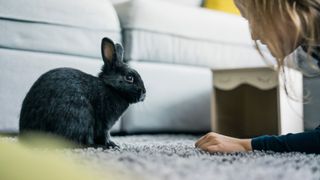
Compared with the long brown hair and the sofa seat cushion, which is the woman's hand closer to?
the long brown hair

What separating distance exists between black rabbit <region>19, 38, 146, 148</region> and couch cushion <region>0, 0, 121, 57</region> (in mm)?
406

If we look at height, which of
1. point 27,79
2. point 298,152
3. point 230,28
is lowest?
point 298,152

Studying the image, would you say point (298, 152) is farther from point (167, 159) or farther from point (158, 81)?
point (158, 81)

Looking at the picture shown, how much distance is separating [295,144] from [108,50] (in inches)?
13.8

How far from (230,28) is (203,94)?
0.26m

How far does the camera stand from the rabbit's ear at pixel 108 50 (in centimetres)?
80

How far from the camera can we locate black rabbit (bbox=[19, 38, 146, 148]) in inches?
29.8

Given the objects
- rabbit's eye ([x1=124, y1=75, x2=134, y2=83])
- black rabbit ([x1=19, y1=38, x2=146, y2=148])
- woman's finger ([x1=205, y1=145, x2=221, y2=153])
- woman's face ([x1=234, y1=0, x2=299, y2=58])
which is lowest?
woman's finger ([x1=205, y1=145, x2=221, y2=153])

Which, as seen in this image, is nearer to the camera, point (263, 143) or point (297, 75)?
point (263, 143)

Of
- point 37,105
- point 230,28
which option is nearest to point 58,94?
point 37,105

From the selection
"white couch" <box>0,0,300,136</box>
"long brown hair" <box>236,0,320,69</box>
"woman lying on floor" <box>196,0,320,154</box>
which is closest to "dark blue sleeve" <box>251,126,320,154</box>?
"woman lying on floor" <box>196,0,320,154</box>

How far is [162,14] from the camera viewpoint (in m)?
1.47

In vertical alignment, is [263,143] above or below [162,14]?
below

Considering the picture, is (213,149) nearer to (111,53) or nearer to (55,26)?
(111,53)
